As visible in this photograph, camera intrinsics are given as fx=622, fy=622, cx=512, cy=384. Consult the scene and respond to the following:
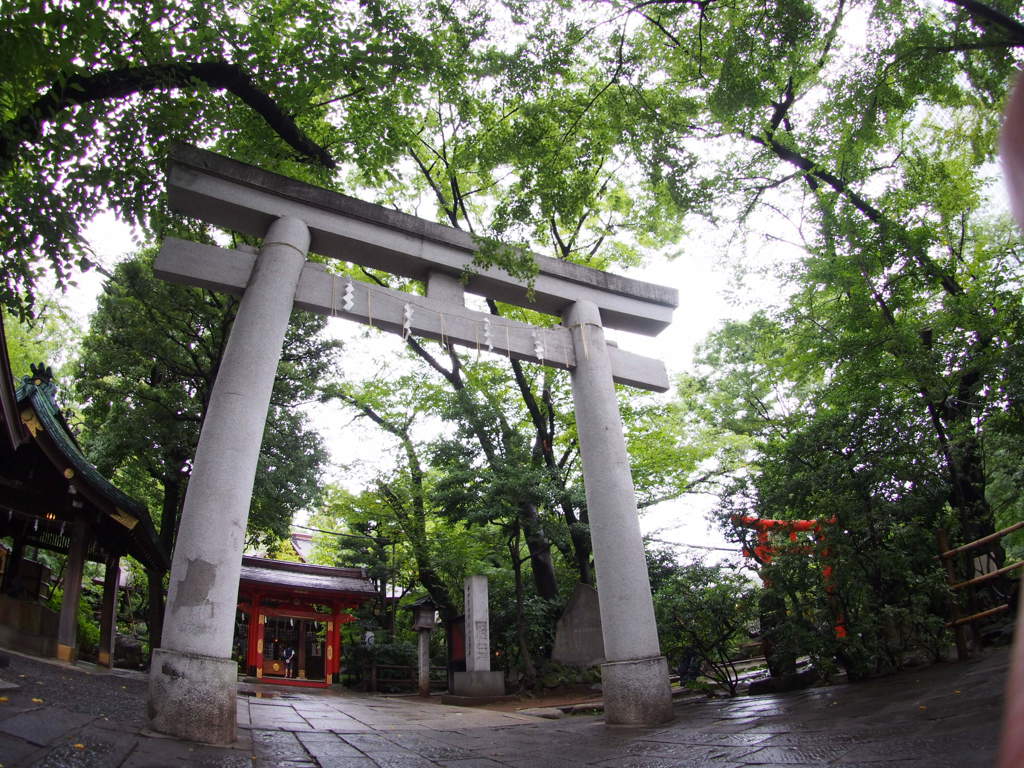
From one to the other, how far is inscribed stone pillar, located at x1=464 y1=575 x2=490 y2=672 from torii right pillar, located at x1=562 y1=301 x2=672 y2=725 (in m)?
6.46

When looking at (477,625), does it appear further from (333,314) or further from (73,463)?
(333,314)

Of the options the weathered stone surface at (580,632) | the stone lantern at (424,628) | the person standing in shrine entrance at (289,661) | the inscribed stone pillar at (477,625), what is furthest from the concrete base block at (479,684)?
the person standing in shrine entrance at (289,661)

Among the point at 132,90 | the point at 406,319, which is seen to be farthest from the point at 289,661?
the point at 132,90

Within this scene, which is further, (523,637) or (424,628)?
(424,628)

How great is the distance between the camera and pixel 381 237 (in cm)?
782

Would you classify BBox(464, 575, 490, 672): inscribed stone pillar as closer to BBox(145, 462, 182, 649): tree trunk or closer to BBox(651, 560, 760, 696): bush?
BBox(651, 560, 760, 696): bush

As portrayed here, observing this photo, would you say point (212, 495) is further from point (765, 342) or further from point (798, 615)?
point (765, 342)

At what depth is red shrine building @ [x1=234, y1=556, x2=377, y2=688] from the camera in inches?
744

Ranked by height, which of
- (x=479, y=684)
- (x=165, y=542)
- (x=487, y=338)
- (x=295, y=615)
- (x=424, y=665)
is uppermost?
(x=487, y=338)

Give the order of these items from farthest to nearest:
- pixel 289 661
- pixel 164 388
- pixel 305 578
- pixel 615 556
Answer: pixel 289 661
pixel 305 578
pixel 164 388
pixel 615 556

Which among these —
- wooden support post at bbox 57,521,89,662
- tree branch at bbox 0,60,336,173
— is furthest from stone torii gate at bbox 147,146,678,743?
wooden support post at bbox 57,521,89,662

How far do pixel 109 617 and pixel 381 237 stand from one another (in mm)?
10429

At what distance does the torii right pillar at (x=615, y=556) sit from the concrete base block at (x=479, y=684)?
20.7 feet

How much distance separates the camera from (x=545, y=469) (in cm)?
1347
